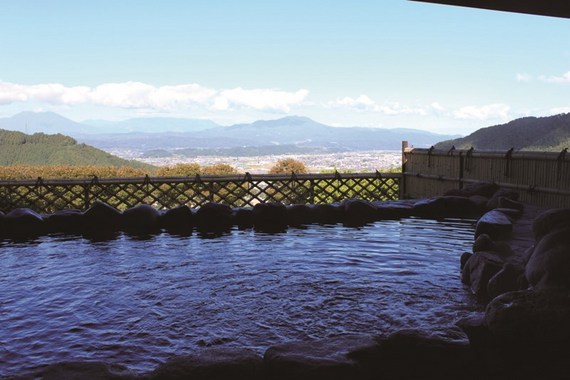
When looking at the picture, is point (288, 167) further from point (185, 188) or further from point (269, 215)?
point (269, 215)

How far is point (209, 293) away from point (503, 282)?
2333mm

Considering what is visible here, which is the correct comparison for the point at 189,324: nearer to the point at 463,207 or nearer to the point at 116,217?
the point at 116,217

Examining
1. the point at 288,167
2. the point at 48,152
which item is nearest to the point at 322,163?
the point at 288,167

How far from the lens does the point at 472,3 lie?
15.0 ft

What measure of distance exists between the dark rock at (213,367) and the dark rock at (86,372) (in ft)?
0.54

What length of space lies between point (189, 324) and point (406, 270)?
221cm

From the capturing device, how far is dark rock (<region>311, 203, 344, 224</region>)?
7.63 meters

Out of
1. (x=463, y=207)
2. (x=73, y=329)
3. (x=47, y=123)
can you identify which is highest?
(x=47, y=123)

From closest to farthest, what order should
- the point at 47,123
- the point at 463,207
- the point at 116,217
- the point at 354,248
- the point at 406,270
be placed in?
the point at 406,270
the point at 354,248
the point at 116,217
the point at 463,207
the point at 47,123

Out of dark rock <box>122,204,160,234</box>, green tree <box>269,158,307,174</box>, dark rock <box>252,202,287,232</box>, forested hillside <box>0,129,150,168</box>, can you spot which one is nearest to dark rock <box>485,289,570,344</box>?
dark rock <box>252,202,287,232</box>

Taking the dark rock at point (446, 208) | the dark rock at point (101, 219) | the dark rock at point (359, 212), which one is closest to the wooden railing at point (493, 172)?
the dark rock at point (446, 208)

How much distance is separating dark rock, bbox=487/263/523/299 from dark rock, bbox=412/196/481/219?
4082mm

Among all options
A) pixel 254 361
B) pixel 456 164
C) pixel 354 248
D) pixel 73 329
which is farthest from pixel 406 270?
pixel 456 164

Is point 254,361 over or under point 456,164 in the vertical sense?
under
